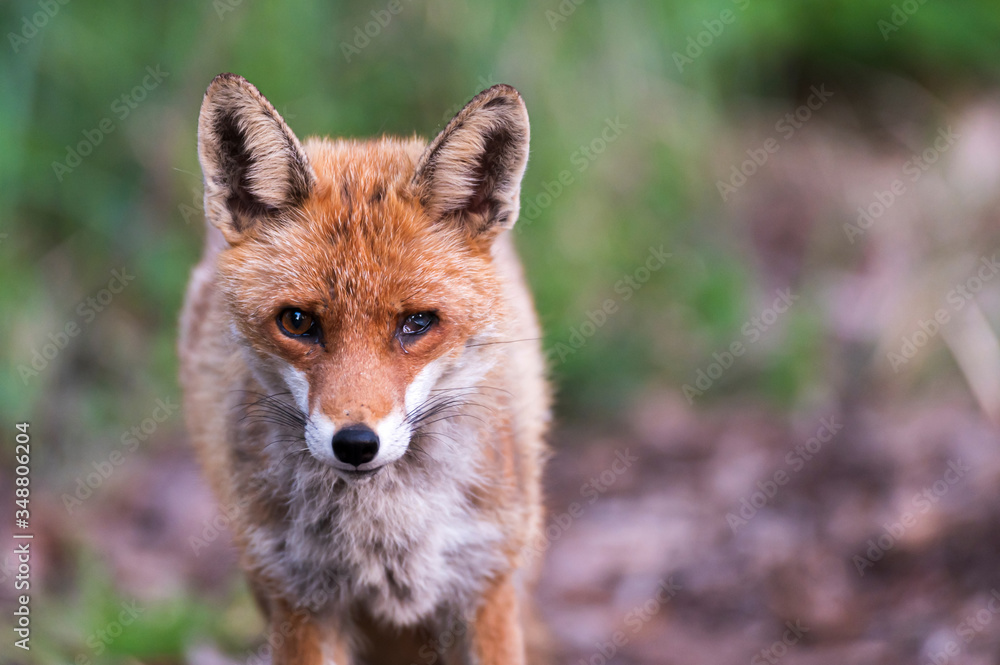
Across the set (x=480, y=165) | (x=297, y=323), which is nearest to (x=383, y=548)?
(x=297, y=323)

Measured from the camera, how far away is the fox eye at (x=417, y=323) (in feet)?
9.98

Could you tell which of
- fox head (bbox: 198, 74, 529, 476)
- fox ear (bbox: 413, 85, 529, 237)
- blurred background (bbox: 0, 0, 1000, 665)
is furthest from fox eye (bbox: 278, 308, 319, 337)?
blurred background (bbox: 0, 0, 1000, 665)

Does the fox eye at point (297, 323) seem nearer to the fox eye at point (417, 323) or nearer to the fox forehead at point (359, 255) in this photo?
the fox forehead at point (359, 255)

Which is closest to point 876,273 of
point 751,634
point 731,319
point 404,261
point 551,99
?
point 731,319

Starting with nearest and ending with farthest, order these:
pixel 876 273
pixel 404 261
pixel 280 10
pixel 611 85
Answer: pixel 404 261 < pixel 280 10 < pixel 611 85 < pixel 876 273

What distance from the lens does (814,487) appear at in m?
5.55

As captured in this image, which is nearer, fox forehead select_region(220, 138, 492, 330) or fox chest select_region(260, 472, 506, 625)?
fox forehead select_region(220, 138, 492, 330)

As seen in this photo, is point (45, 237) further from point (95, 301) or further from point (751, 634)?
point (751, 634)

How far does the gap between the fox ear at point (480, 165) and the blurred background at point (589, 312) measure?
2.62m

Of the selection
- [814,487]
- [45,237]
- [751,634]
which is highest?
[45,237]

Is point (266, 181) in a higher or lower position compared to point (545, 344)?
higher

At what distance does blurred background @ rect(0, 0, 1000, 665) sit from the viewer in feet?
17.5

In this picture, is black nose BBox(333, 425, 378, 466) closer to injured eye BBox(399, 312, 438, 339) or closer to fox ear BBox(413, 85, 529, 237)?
injured eye BBox(399, 312, 438, 339)

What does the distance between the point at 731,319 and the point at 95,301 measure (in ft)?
14.2
